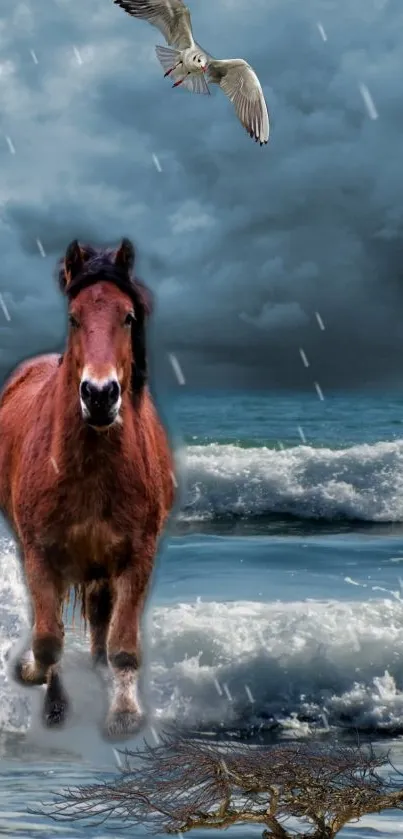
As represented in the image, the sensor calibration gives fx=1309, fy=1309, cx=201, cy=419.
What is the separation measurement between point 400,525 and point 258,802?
944 centimetres

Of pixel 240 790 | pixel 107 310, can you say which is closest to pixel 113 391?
pixel 107 310

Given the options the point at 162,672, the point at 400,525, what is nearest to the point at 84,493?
the point at 162,672

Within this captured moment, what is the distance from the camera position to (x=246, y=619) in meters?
10.7

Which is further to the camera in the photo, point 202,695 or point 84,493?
point 202,695

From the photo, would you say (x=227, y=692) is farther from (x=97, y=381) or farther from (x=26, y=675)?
(x=97, y=381)

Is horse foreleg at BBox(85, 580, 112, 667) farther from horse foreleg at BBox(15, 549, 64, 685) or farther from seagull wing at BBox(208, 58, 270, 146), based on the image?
seagull wing at BBox(208, 58, 270, 146)

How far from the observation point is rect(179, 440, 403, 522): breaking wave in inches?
580

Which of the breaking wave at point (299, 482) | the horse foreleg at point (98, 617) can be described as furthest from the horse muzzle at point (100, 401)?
the breaking wave at point (299, 482)

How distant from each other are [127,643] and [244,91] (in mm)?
1652

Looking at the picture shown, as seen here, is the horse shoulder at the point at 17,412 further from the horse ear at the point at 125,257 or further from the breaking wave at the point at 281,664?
the breaking wave at the point at 281,664

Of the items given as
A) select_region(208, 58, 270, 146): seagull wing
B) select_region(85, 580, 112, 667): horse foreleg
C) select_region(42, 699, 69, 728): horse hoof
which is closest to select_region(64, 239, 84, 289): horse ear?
select_region(208, 58, 270, 146): seagull wing

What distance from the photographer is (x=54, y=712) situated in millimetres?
3791

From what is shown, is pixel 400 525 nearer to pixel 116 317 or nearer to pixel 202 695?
pixel 202 695

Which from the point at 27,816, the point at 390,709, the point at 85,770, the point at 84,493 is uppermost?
the point at 84,493
